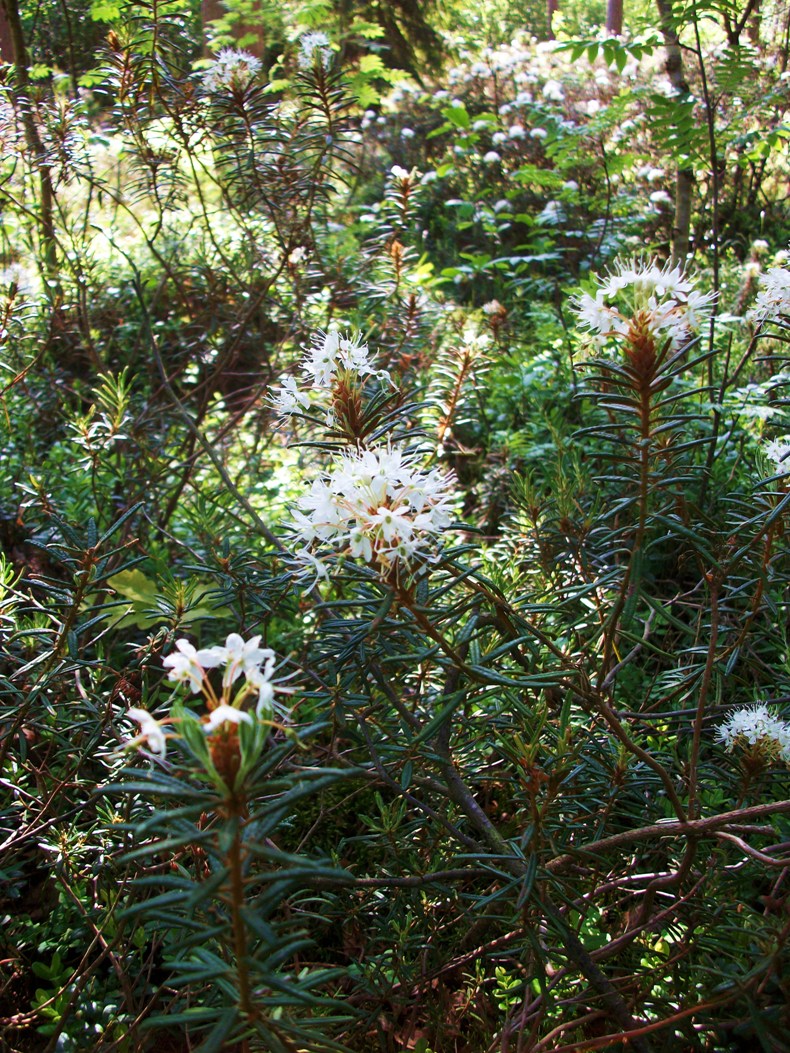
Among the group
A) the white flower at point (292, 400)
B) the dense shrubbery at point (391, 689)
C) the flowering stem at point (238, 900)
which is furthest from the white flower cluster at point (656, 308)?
the flowering stem at point (238, 900)

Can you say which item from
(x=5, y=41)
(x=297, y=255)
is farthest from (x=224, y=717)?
(x=5, y=41)

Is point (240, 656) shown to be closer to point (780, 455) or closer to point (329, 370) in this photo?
point (329, 370)

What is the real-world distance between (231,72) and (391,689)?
88.1 inches

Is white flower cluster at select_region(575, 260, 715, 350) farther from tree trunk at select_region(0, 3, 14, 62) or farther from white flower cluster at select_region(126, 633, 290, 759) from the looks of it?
tree trunk at select_region(0, 3, 14, 62)

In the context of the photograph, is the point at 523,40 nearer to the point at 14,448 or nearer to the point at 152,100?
the point at 152,100

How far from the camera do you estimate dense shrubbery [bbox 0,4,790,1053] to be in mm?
1086

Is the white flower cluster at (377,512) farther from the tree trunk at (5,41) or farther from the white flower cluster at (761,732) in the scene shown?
the tree trunk at (5,41)

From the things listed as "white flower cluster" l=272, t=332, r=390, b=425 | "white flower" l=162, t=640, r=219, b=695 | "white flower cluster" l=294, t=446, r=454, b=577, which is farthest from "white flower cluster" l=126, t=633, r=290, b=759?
"white flower cluster" l=272, t=332, r=390, b=425

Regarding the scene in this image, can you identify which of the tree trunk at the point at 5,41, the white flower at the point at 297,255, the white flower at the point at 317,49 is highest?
the tree trunk at the point at 5,41

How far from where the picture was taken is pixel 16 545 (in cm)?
292

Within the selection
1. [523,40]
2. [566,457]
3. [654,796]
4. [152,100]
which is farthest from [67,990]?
[523,40]

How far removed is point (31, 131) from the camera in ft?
9.97

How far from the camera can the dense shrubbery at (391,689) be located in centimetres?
109

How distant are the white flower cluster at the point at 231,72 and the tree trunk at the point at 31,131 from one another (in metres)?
0.71
